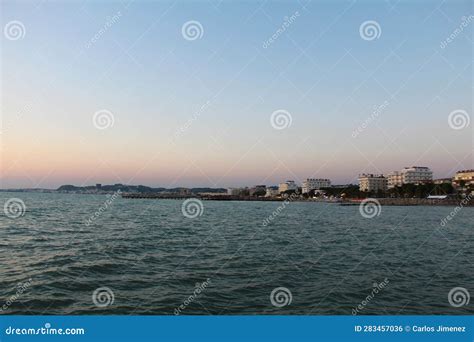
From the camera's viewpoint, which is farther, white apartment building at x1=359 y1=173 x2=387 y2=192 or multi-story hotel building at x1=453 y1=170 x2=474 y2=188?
white apartment building at x1=359 y1=173 x2=387 y2=192

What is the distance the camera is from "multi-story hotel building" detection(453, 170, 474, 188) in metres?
127

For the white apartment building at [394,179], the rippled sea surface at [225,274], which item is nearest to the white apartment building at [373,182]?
the white apartment building at [394,179]

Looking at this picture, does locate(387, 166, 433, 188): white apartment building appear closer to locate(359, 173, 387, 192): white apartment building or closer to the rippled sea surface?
locate(359, 173, 387, 192): white apartment building

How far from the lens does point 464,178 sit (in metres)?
133

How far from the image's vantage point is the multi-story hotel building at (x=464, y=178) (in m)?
127

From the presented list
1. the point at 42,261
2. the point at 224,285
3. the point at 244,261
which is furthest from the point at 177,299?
the point at 42,261

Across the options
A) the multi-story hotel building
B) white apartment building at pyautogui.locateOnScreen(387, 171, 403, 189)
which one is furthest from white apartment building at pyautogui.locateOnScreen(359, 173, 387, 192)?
the multi-story hotel building

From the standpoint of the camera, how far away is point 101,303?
408 inches

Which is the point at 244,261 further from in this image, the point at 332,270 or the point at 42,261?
the point at 42,261

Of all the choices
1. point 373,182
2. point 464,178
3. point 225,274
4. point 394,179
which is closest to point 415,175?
point 394,179

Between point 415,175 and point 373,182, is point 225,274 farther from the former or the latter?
point 373,182

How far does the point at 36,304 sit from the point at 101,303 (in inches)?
70.4

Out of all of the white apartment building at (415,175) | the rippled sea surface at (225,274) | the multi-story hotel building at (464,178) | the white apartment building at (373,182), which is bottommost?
the rippled sea surface at (225,274)

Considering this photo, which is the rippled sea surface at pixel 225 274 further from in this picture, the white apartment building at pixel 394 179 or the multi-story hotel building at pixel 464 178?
the white apartment building at pixel 394 179
